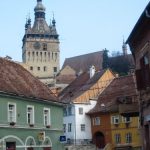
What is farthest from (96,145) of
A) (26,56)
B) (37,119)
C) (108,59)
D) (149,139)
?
(26,56)

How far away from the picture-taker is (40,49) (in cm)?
15550

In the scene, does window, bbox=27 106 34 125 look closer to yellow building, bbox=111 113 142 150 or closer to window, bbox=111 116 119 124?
yellow building, bbox=111 113 142 150

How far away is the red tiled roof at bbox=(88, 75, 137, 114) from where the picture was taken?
206 feet

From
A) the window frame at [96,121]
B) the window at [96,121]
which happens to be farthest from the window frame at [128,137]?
the window at [96,121]

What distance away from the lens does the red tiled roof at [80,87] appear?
67.3 metres

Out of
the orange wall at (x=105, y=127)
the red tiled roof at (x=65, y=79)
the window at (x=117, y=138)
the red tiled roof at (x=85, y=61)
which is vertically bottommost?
the window at (x=117, y=138)

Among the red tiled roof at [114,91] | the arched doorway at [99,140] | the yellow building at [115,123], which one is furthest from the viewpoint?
the red tiled roof at [114,91]

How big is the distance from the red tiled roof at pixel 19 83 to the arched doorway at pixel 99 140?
24.1m

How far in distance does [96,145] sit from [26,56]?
94.6 metres

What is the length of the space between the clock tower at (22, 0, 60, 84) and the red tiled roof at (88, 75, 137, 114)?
84.7 meters

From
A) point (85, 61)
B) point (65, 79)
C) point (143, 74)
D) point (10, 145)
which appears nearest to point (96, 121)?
point (10, 145)

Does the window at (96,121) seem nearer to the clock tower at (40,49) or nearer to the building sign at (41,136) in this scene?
the building sign at (41,136)

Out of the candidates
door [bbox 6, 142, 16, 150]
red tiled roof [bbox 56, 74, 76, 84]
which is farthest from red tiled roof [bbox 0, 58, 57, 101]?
red tiled roof [bbox 56, 74, 76, 84]

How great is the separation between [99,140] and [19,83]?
29091 mm
